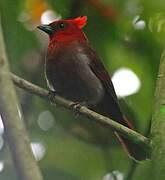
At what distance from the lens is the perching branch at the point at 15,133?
759 millimetres

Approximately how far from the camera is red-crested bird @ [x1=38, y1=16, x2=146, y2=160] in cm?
293

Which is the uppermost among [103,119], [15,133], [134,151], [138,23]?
[15,133]

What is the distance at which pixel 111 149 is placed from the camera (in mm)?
2482

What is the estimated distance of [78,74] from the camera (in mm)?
3029

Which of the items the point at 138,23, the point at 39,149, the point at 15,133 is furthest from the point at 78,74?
the point at 15,133

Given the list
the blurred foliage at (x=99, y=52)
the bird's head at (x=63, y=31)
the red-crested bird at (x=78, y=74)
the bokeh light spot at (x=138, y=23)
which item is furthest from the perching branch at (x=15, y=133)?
the bird's head at (x=63, y=31)

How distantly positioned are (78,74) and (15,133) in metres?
2.24

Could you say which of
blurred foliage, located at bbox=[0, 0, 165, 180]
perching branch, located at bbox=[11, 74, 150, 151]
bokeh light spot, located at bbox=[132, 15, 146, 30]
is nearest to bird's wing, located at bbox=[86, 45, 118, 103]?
blurred foliage, located at bbox=[0, 0, 165, 180]

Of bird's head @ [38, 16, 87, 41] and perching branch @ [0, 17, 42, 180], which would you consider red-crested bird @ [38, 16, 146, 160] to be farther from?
perching branch @ [0, 17, 42, 180]

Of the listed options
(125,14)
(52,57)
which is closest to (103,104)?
(52,57)

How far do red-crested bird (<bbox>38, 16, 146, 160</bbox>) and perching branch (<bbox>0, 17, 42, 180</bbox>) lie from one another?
1969mm

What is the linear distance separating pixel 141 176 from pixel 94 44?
0.64 metres

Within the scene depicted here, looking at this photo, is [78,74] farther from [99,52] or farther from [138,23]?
[138,23]

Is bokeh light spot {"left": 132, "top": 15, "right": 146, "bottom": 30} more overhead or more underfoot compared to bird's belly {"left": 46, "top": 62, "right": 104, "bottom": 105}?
more overhead
